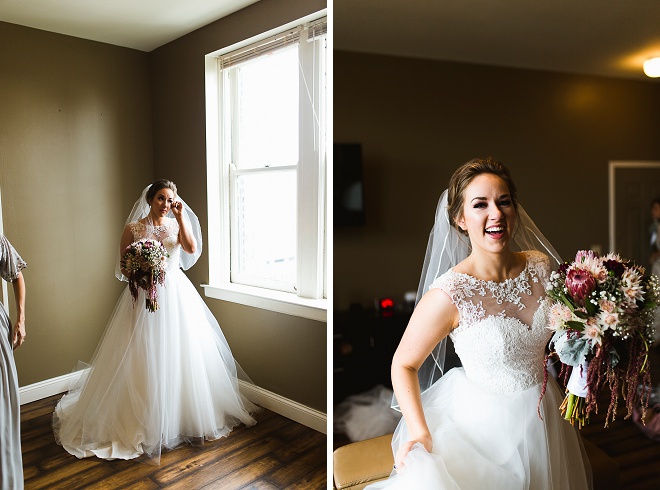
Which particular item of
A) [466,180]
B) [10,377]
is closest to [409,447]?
[466,180]

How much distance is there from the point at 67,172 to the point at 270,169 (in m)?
0.65

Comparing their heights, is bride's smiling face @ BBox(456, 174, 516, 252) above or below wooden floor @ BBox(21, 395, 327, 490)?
above

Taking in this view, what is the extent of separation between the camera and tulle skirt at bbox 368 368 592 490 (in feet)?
3.66

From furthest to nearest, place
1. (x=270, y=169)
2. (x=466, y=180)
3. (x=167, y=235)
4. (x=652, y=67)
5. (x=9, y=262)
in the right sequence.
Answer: (x=270, y=169) < (x=167, y=235) < (x=9, y=262) < (x=466, y=180) < (x=652, y=67)

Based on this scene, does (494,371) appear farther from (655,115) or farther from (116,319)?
(116,319)

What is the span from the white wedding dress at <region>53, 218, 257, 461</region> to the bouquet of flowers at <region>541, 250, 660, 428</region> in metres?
1.12

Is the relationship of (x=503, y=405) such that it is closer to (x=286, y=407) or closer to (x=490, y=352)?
(x=490, y=352)

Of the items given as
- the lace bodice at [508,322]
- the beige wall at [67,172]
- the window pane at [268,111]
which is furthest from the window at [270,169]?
the lace bodice at [508,322]

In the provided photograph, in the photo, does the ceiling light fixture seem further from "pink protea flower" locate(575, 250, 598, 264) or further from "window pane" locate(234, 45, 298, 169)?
"window pane" locate(234, 45, 298, 169)

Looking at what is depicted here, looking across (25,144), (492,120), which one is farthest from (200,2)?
(492,120)

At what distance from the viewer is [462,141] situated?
123 centimetres

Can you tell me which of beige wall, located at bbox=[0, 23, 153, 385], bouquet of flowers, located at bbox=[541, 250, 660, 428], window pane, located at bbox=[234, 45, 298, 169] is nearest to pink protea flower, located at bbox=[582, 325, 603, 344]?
bouquet of flowers, located at bbox=[541, 250, 660, 428]

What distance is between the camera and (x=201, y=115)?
1.60 m

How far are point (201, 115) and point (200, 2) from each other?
0.38 m
